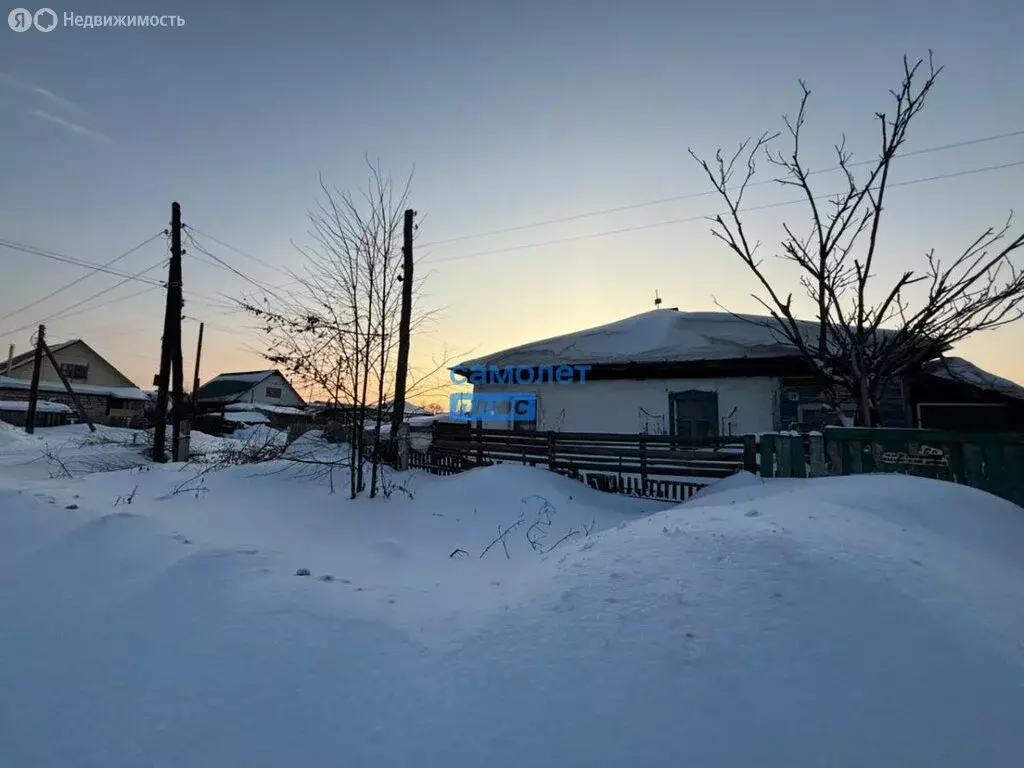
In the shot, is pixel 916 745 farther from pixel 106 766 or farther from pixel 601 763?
pixel 106 766

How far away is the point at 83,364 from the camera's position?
141 ft

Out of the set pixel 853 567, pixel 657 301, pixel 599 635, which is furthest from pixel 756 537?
pixel 657 301

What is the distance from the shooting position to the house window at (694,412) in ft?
39.9

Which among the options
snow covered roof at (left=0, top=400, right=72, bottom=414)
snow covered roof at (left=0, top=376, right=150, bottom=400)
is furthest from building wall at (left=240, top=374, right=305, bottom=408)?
snow covered roof at (left=0, top=400, right=72, bottom=414)

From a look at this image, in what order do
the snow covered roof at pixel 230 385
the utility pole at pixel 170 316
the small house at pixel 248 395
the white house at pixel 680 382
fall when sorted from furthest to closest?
the snow covered roof at pixel 230 385, the small house at pixel 248 395, the utility pole at pixel 170 316, the white house at pixel 680 382

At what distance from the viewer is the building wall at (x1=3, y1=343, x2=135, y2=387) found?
39312 millimetres

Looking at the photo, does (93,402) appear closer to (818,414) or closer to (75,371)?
(75,371)

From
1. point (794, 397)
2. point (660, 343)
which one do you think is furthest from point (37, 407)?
point (794, 397)

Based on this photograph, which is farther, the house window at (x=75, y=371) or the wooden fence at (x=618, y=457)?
the house window at (x=75, y=371)

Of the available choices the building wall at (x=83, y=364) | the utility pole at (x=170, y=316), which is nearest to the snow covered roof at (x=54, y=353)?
the building wall at (x=83, y=364)

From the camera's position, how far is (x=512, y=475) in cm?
809

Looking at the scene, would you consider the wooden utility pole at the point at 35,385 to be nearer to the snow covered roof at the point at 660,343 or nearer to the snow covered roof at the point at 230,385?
the snow covered roof at the point at 230,385

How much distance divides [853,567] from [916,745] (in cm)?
99

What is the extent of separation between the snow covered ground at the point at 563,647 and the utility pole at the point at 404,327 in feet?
18.8
